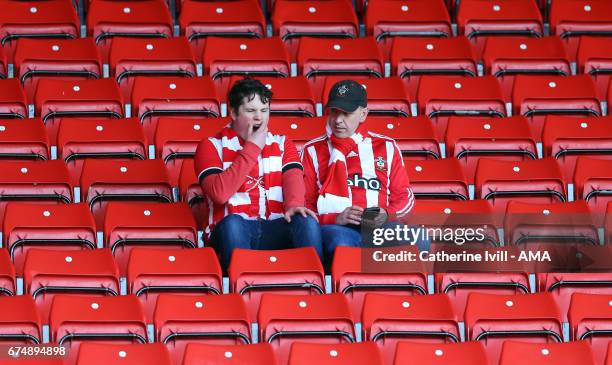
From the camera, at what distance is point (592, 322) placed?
22.9 feet

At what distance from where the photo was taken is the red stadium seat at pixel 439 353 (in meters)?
6.48

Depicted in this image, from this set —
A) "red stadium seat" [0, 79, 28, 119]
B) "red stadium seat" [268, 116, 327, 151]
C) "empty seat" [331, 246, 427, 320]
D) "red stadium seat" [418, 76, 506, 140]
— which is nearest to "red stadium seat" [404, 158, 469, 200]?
"red stadium seat" [268, 116, 327, 151]

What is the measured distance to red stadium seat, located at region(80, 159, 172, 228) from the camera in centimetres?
787

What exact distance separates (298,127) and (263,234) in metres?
1.18

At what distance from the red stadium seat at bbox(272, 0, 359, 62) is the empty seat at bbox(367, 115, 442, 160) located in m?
1.11

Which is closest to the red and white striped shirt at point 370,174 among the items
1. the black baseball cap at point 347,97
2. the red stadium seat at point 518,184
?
the black baseball cap at point 347,97

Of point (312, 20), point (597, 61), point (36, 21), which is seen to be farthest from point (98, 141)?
point (597, 61)

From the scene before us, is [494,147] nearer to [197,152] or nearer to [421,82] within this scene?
[421,82]

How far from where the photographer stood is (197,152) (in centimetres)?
748

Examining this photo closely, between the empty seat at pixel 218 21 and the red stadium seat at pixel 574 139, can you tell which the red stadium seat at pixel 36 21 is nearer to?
the empty seat at pixel 218 21

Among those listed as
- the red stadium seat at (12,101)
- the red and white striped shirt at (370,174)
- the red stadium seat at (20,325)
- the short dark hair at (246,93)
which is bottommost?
the red stadium seat at (20,325)

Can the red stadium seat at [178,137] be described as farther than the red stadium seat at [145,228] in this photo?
Yes

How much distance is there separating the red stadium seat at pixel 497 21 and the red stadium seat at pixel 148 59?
5.25ft

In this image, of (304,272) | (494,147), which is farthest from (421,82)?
(304,272)
